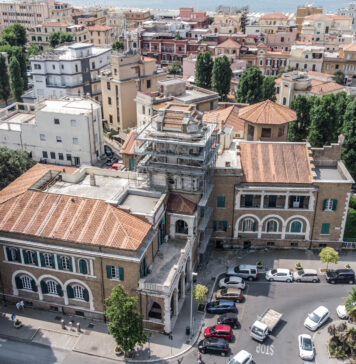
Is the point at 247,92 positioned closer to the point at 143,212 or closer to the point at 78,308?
the point at 143,212

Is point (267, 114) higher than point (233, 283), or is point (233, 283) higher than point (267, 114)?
point (267, 114)

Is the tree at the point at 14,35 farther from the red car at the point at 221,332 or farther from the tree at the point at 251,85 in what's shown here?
the red car at the point at 221,332

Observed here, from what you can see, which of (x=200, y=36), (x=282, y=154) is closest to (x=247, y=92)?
(x=282, y=154)

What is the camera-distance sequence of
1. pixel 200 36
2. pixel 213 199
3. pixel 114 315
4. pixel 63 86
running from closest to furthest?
1. pixel 114 315
2. pixel 213 199
3. pixel 63 86
4. pixel 200 36

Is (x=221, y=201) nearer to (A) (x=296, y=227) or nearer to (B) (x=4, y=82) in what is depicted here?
(A) (x=296, y=227)

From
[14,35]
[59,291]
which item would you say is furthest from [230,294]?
[14,35]
